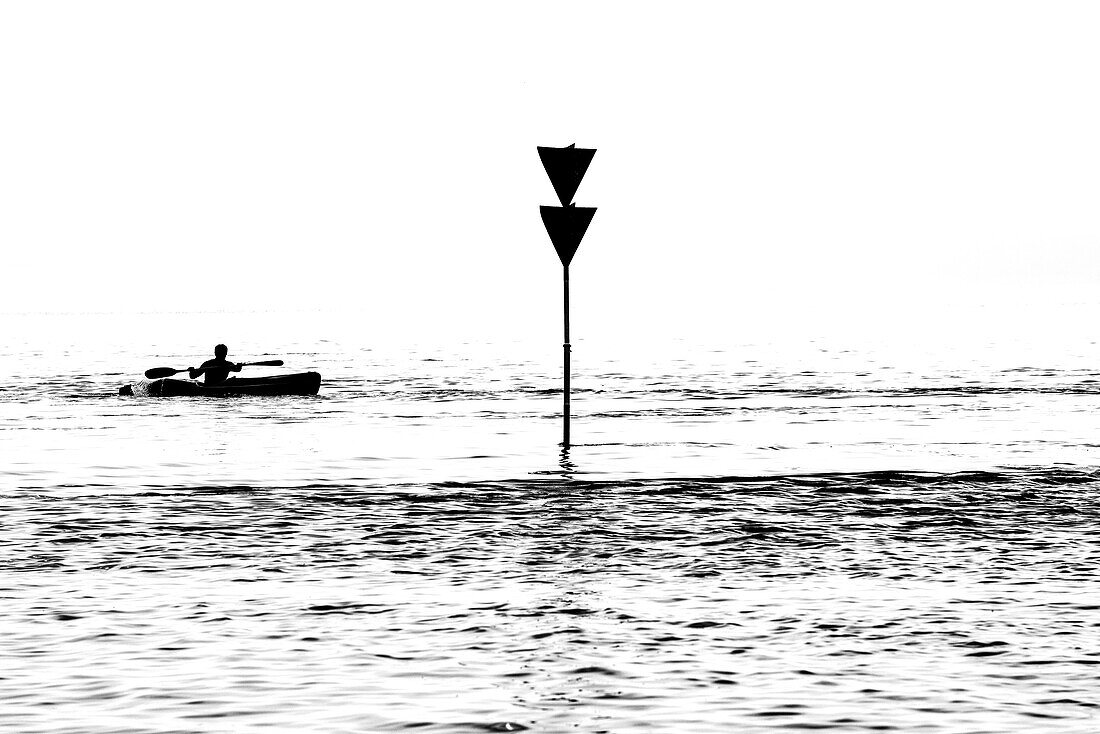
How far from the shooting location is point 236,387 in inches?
1352

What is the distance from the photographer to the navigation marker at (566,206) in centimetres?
1558

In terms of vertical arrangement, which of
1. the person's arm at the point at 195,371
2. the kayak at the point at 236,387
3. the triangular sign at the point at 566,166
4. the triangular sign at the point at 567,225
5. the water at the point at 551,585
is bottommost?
the water at the point at 551,585

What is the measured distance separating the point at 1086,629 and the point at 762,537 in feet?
11.2

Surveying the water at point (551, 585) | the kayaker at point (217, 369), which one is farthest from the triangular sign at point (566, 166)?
the kayaker at point (217, 369)

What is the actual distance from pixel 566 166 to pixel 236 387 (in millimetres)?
20420

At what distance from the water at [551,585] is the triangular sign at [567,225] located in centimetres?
246

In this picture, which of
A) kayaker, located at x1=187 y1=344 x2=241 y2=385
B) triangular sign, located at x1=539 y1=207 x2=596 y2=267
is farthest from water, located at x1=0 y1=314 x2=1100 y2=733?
kayaker, located at x1=187 y1=344 x2=241 y2=385

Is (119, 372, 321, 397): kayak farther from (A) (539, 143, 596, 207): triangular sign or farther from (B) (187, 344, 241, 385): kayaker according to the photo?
(A) (539, 143, 596, 207): triangular sign

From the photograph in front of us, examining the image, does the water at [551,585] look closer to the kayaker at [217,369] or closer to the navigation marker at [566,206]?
the navigation marker at [566,206]

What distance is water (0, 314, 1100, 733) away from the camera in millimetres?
5953

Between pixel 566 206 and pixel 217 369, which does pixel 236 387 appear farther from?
pixel 566 206

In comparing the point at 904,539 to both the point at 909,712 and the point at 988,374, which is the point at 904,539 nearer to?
the point at 909,712

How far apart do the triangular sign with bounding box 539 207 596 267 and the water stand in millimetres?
2457

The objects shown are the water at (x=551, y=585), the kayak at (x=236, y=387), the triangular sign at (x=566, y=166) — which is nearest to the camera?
the water at (x=551, y=585)
